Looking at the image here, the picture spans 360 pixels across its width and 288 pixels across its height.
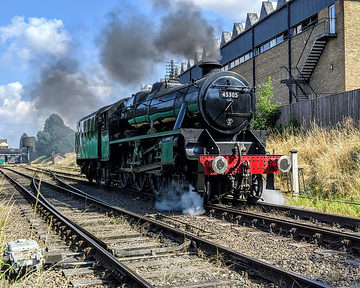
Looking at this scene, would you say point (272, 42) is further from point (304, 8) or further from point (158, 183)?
point (158, 183)

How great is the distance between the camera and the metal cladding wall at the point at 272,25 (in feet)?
76.1

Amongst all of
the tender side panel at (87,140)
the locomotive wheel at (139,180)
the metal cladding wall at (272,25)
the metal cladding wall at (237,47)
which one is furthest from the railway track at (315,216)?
the metal cladding wall at (237,47)

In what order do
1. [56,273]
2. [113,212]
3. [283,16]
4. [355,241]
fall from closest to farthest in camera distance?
[56,273], [355,241], [113,212], [283,16]

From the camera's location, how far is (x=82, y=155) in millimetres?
18047

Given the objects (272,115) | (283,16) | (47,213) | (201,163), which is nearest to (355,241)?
(201,163)

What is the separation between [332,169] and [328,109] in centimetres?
542

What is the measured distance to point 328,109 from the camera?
15414 mm

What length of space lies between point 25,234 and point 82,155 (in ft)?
36.9

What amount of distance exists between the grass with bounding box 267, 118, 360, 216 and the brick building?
7.67 metres

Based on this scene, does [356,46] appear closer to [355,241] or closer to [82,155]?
[82,155]

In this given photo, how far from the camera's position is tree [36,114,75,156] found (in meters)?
115

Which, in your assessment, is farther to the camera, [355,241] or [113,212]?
[113,212]

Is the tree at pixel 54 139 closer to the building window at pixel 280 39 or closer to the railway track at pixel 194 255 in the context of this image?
the building window at pixel 280 39

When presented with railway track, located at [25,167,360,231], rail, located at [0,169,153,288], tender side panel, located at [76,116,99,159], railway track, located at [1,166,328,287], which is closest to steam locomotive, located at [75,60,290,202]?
railway track, located at [25,167,360,231]
